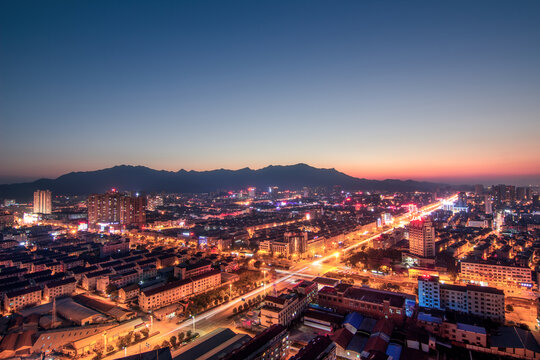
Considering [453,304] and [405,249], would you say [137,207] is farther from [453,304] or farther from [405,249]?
[453,304]

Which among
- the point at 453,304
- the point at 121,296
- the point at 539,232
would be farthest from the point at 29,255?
the point at 539,232

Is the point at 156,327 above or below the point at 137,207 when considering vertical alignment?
below

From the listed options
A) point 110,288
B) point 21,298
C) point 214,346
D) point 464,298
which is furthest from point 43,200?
point 464,298

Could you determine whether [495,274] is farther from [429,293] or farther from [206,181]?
[206,181]

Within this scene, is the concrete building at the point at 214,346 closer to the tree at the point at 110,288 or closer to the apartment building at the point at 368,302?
the apartment building at the point at 368,302

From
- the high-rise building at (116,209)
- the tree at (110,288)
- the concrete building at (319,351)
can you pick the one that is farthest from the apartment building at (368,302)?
the high-rise building at (116,209)

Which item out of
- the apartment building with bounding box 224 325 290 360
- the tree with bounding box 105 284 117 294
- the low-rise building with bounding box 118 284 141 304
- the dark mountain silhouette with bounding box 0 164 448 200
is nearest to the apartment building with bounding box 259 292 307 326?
the apartment building with bounding box 224 325 290 360
